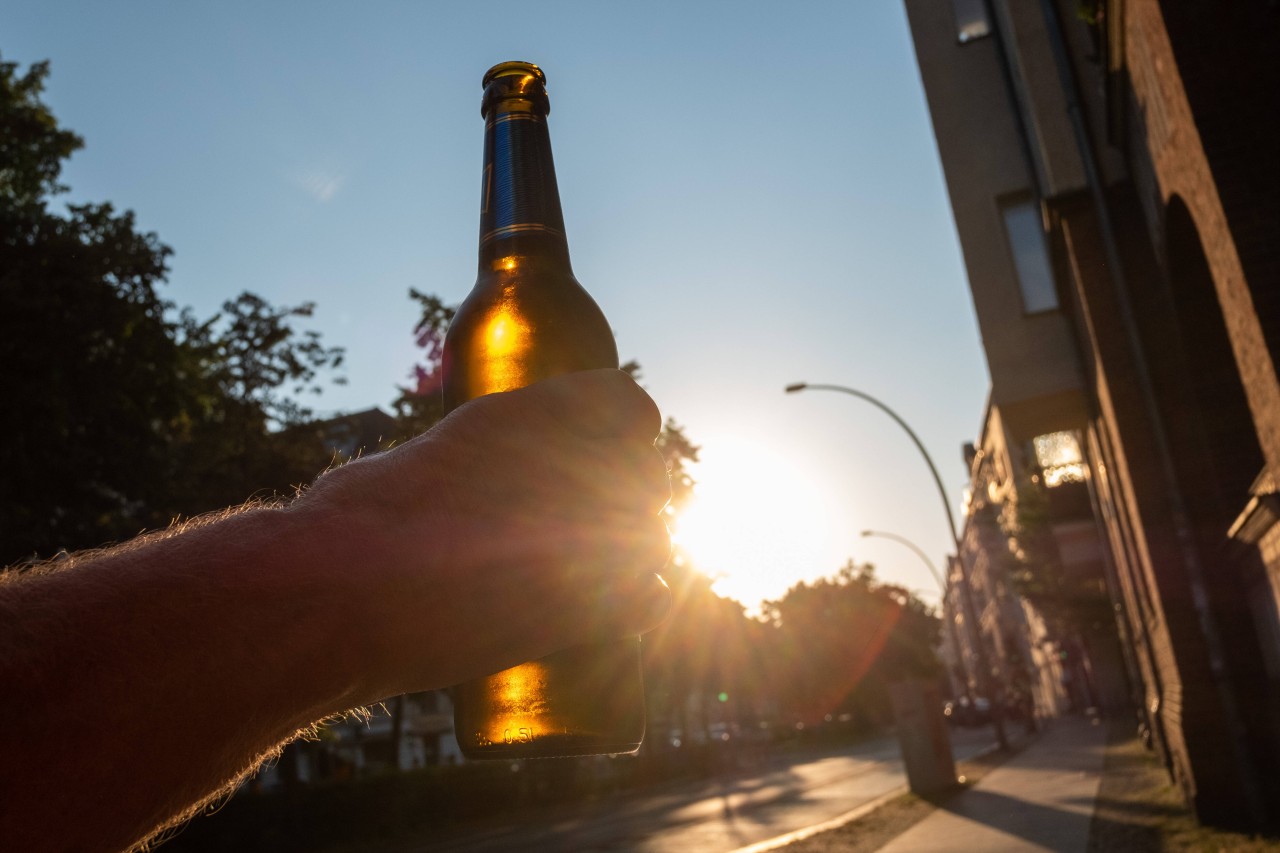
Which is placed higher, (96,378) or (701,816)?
(96,378)

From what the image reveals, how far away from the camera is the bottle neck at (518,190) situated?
→ 1631 millimetres

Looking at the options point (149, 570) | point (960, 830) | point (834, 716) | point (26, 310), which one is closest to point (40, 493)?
point (26, 310)

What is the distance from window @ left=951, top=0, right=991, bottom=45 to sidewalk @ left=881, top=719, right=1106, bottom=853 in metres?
11.2

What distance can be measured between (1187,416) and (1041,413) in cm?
568

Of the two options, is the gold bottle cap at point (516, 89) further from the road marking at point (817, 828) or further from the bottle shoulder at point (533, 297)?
the road marking at point (817, 828)

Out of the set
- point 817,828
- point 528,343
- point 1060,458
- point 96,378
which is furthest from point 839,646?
point 528,343

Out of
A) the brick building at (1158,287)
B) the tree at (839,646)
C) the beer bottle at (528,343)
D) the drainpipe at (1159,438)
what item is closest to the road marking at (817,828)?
the brick building at (1158,287)

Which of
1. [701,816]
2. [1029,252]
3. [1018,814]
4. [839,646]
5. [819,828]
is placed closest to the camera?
[1018,814]

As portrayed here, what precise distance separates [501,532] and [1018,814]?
1377 centimetres

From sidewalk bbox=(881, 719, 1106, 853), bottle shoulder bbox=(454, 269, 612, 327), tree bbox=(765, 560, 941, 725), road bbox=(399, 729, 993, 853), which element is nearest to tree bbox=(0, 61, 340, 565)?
road bbox=(399, 729, 993, 853)

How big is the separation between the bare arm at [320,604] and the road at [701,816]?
14245mm

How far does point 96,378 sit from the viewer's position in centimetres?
1584

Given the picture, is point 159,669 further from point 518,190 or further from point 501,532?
point 518,190

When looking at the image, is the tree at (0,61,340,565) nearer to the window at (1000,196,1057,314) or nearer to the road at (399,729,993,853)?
the road at (399,729,993,853)
